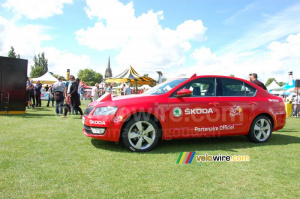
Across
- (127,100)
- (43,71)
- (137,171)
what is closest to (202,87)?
(127,100)

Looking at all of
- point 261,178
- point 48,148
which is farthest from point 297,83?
point 48,148

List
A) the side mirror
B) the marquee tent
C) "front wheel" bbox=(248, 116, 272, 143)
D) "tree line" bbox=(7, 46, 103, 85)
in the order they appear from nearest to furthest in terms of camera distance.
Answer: the side mirror
"front wheel" bbox=(248, 116, 272, 143)
the marquee tent
"tree line" bbox=(7, 46, 103, 85)

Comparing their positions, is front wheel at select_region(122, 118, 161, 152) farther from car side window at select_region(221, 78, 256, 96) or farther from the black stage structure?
the black stage structure

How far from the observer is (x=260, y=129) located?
5535mm

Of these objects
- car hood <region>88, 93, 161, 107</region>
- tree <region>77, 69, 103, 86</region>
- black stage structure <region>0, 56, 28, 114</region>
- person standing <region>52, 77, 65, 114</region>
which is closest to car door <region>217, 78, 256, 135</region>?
car hood <region>88, 93, 161, 107</region>

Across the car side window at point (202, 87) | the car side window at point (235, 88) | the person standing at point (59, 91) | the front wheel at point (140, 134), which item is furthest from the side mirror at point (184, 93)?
the person standing at point (59, 91)

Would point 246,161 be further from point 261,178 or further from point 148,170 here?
point 148,170

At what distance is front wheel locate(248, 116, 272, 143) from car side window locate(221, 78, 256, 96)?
67cm

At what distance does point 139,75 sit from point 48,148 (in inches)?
531

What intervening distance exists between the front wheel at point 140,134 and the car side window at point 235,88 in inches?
76.6

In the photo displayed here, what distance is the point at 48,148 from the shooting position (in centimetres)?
461

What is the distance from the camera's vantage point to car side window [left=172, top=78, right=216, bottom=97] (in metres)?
4.99

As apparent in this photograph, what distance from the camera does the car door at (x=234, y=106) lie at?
5.11 meters

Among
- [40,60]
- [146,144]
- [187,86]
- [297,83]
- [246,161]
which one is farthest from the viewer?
[40,60]
